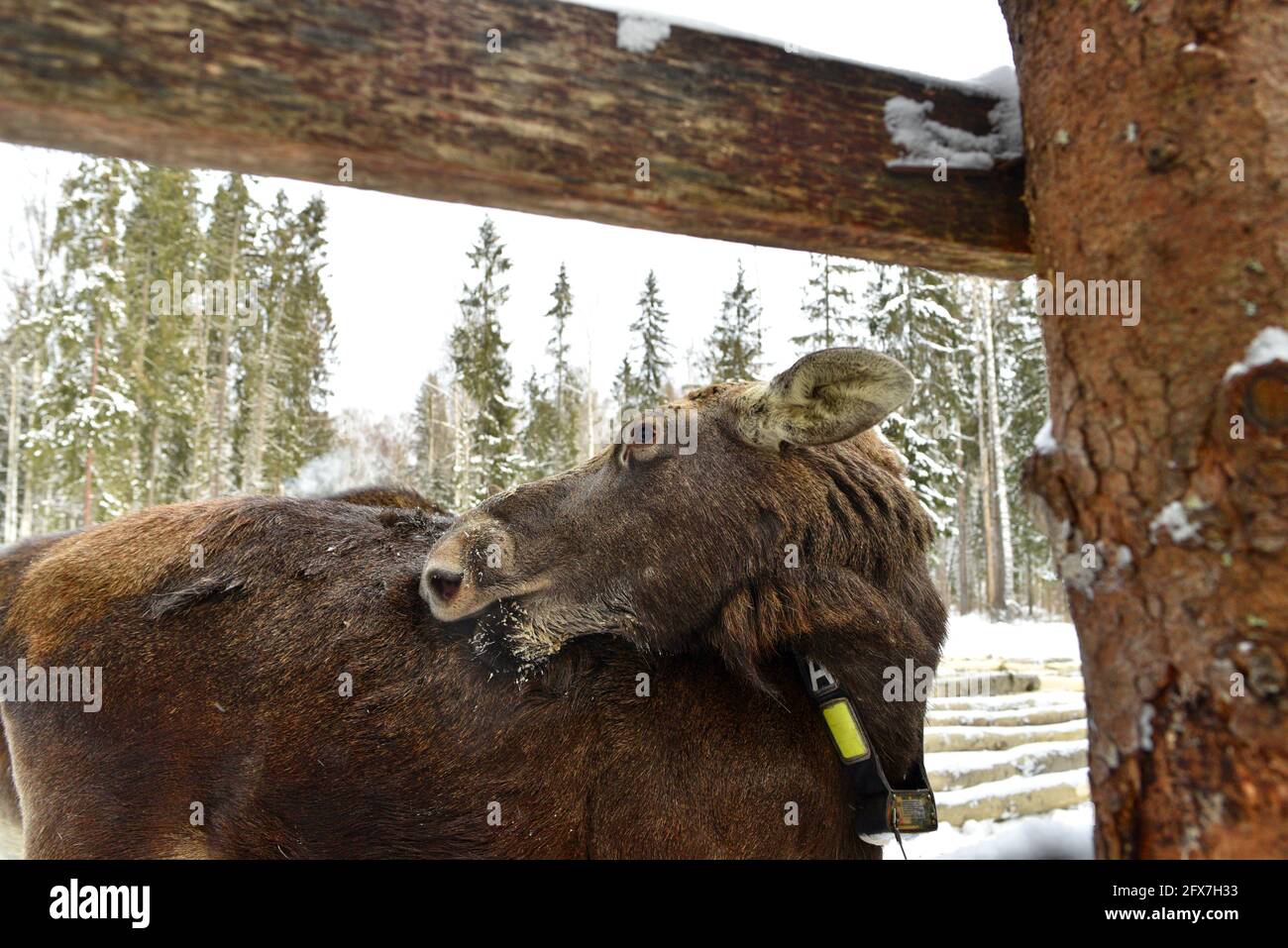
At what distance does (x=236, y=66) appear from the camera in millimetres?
1560

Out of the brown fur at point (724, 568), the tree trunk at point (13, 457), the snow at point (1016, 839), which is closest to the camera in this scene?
the snow at point (1016, 839)

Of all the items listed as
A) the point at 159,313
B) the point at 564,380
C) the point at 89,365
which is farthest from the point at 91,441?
the point at 564,380

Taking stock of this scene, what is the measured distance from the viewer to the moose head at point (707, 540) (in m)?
2.83

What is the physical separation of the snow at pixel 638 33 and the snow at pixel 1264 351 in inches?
56.0

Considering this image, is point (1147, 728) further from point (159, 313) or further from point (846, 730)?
point (159, 313)

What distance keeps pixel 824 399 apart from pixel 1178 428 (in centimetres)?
147

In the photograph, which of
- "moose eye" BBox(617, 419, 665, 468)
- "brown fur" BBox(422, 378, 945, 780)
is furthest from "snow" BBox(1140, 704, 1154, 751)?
"moose eye" BBox(617, 419, 665, 468)

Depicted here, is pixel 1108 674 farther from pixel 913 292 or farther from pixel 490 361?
pixel 490 361

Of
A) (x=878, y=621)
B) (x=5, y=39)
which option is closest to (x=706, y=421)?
(x=878, y=621)

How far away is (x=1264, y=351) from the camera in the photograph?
4.51 ft

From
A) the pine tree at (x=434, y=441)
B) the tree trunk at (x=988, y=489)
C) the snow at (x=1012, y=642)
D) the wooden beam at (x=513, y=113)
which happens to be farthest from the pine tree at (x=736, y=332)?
the wooden beam at (x=513, y=113)

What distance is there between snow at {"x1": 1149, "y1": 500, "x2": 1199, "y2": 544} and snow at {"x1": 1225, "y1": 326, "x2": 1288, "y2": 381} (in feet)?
0.84

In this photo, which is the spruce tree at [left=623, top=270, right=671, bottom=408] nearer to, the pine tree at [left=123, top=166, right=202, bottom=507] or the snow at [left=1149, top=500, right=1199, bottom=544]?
the pine tree at [left=123, top=166, right=202, bottom=507]

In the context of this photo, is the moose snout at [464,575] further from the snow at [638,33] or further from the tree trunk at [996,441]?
the tree trunk at [996,441]
